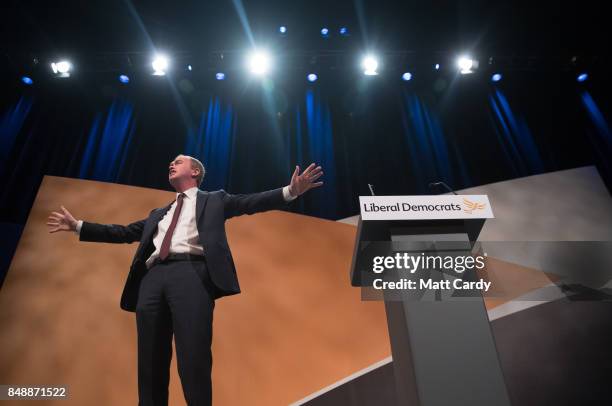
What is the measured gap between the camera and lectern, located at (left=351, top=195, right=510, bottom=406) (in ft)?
3.95

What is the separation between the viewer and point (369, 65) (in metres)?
5.20

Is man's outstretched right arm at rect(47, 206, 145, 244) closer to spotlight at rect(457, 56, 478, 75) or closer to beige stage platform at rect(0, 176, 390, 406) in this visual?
beige stage platform at rect(0, 176, 390, 406)

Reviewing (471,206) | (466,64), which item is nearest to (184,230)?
(471,206)

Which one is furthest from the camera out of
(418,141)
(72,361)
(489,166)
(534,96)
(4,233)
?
(534,96)

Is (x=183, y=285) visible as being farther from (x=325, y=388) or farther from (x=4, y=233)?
(x=4, y=233)

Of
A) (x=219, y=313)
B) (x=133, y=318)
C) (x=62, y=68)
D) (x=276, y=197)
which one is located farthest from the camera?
(x=62, y=68)

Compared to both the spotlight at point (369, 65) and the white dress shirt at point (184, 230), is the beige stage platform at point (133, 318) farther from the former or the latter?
the spotlight at point (369, 65)

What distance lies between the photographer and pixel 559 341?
2521 mm

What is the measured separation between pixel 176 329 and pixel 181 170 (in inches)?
33.6

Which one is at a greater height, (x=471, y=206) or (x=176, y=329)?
(x=471, y=206)

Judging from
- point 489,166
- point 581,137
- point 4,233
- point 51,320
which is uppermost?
point 581,137

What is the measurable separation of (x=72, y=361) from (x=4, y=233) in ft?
5.42

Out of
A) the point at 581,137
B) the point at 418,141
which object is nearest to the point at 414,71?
the point at 418,141

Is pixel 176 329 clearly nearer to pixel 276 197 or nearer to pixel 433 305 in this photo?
pixel 276 197
